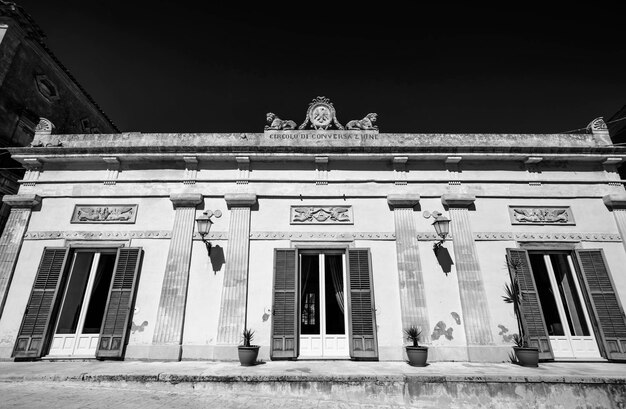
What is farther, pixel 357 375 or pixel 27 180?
pixel 27 180

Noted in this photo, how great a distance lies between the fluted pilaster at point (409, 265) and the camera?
749 centimetres

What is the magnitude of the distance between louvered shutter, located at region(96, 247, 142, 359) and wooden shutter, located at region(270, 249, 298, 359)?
330 centimetres

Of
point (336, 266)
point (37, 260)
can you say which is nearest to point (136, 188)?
point (37, 260)

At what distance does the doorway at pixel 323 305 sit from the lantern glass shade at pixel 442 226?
2.35 metres

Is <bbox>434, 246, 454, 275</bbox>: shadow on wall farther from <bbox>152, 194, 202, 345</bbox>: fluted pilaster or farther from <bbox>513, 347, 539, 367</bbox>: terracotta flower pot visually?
<bbox>152, 194, 202, 345</bbox>: fluted pilaster

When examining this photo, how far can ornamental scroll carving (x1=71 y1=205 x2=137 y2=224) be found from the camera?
8.48 metres

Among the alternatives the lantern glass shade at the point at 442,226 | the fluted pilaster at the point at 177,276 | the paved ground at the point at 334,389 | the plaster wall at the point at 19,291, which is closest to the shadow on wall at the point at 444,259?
the lantern glass shade at the point at 442,226

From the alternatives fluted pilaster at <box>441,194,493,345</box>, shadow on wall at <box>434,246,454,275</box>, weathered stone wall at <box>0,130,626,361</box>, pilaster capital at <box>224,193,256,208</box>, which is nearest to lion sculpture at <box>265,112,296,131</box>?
weathered stone wall at <box>0,130,626,361</box>

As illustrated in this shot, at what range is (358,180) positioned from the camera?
28.9 ft

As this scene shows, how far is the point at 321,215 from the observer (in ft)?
27.9

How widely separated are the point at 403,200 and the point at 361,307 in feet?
9.43

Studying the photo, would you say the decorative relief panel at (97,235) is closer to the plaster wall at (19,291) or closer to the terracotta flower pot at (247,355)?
the plaster wall at (19,291)

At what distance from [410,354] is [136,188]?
7810 millimetres

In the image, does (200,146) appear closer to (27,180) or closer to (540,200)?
(27,180)
